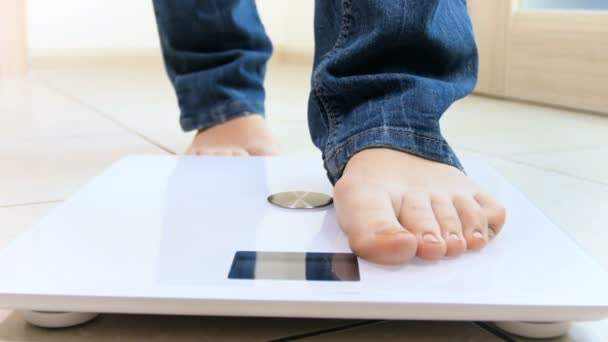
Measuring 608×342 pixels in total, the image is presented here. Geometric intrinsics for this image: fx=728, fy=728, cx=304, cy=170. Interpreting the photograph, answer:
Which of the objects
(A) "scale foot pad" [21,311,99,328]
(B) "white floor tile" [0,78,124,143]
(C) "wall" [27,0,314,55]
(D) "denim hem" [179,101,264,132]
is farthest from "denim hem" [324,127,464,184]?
(C) "wall" [27,0,314,55]

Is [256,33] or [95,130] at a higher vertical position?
[256,33]

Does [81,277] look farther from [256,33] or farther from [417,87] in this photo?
[256,33]

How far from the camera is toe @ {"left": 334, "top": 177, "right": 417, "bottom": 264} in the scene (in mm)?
506

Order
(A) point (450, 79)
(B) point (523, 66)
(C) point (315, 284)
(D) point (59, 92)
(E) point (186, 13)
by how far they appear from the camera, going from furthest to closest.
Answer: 1. (D) point (59, 92)
2. (B) point (523, 66)
3. (E) point (186, 13)
4. (A) point (450, 79)
5. (C) point (315, 284)

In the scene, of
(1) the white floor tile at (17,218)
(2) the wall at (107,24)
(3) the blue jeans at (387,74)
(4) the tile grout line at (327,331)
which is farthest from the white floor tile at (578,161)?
(2) the wall at (107,24)

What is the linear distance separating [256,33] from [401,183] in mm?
538

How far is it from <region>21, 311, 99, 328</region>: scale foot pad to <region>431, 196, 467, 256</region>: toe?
26 cm

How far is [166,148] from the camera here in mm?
1204

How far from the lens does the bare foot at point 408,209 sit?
52cm

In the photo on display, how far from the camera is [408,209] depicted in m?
0.57

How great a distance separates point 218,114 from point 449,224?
55cm

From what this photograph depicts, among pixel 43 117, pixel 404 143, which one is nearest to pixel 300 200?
pixel 404 143

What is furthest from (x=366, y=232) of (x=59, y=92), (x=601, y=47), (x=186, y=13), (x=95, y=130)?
(x=59, y=92)

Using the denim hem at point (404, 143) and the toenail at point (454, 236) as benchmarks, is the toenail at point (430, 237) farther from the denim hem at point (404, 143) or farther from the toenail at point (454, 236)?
the denim hem at point (404, 143)
